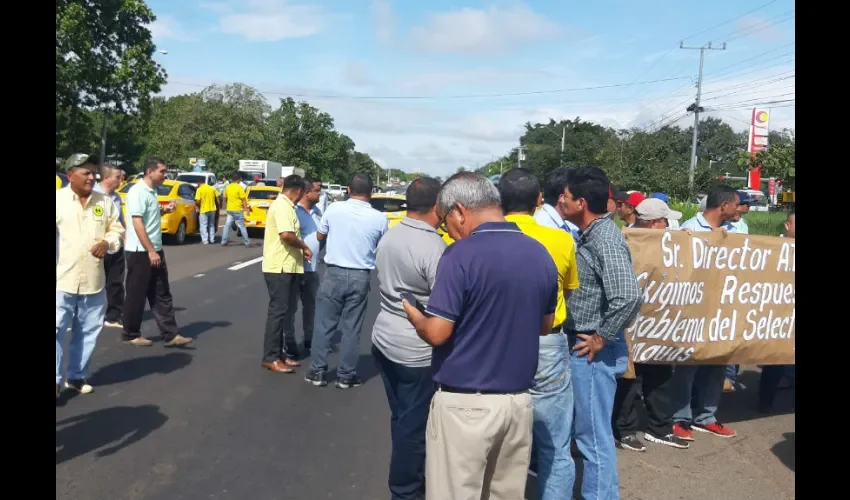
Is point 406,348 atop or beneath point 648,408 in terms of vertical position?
atop

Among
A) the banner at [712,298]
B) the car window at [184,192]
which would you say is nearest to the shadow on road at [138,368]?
the banner at [712,298]

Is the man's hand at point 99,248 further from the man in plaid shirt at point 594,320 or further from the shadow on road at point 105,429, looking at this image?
the man in plaid shirt at point 594,320

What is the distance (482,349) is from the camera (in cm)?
304

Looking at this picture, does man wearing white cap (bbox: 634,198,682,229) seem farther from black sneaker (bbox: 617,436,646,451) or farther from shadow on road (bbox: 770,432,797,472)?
shadow on road (bbox: 770,432,797,472)

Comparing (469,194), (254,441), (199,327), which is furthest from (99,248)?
(469,194)

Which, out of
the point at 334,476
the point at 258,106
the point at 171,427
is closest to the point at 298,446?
the point at 334,476

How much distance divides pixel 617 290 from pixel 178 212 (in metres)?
16.4

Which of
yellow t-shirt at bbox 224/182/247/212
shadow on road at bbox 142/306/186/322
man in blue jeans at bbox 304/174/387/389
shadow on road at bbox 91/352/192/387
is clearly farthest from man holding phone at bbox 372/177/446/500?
yellow t-shirt at bbox 224/182/247/212

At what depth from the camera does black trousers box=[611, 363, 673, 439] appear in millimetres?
5473

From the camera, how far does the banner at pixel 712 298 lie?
5402 millimetres

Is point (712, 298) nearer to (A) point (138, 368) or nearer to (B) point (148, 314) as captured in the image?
(A) point (138, 368)
